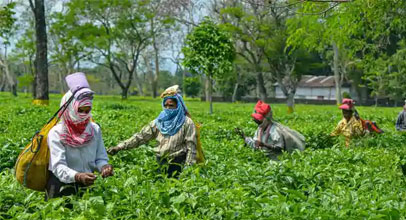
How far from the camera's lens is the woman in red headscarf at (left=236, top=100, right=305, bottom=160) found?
7398mm

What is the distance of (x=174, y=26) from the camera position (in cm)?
4516

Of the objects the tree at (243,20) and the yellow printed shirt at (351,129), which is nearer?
the yellow printed shirt at (351,129)

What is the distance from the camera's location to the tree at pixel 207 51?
21828mm

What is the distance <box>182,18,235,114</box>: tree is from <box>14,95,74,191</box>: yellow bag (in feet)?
57.9

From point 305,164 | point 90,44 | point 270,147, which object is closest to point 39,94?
point 270,147

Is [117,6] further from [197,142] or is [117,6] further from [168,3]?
[197,142]

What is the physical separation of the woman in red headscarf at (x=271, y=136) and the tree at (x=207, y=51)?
14.4 meters

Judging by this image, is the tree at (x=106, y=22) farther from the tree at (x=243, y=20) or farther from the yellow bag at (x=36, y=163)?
the yellow bag at (x=36, y=163)

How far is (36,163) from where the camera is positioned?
427 cm

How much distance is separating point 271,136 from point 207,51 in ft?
48.2

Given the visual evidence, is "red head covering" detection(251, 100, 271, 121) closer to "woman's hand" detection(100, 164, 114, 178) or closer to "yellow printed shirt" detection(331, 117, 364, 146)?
"yellow printed shirt" detection(331, 117, 364, 146)

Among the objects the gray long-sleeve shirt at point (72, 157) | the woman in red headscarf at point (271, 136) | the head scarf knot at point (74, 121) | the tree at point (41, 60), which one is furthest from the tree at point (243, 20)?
the head scarf knot at point (74, 121)

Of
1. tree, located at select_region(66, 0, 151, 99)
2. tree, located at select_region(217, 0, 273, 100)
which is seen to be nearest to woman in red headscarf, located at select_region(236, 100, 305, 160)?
tree, located at select_region(217, 0, 273, 100)

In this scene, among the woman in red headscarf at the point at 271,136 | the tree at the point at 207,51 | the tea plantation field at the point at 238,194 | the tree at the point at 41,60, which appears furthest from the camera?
the tree at the point at 207,51
